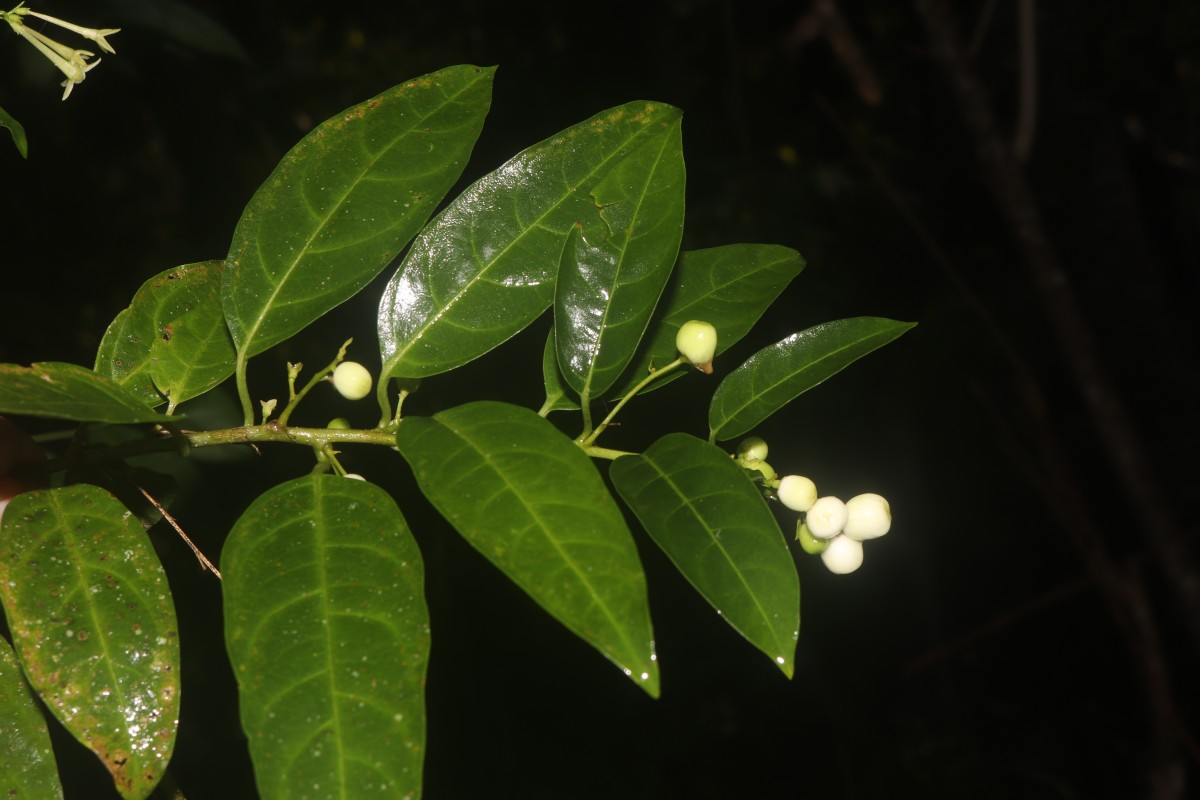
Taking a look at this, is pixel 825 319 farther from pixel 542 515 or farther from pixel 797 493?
→ pixel 542 515

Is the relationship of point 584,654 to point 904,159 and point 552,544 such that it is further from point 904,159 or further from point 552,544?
point 904,159

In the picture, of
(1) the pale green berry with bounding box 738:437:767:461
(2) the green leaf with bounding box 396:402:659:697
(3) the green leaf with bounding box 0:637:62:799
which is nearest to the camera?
(2) the green leaf with bounding box 396:402:659:697

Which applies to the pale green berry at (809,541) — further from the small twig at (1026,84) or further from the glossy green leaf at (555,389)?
the small twig at (1026,84)

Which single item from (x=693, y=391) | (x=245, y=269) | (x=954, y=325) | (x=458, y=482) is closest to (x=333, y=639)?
(x=458, y=482)

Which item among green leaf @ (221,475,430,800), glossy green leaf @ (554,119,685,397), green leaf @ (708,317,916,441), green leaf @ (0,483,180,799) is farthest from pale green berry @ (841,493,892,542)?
green leaf @ (0,483,180,799)

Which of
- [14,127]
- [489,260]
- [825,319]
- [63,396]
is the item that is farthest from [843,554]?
[825,319]

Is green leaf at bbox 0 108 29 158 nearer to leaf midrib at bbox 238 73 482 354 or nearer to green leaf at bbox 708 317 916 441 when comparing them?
leaf midrib at bbox 238 73 482 354
